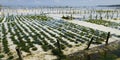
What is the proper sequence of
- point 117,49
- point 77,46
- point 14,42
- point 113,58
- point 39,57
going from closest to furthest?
point 113,58 < point 39,57 < point 117,49 < point 77,46 < point 14,42

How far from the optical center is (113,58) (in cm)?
1873

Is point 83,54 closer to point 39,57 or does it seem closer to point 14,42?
point 39,57

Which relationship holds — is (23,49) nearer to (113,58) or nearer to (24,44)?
(24,44)

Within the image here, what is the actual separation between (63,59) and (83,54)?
2.55 metres

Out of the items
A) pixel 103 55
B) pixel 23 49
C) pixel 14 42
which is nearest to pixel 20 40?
pixel 14 42

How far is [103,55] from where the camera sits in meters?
19.8

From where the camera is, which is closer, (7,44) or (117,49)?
(117,49)

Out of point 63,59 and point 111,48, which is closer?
point 63,59

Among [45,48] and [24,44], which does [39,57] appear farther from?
[24,44]

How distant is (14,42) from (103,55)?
12576 mm

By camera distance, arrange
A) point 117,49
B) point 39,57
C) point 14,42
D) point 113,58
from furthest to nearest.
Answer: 1. point 14,42
2. point 117,49
3. point 39,57
4. point 113,58

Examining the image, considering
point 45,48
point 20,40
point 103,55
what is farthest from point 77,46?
point 20,40

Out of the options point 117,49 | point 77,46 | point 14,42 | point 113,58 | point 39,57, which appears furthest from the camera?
point 14,42

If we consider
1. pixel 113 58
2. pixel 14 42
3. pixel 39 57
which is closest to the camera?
pixel 113 58
